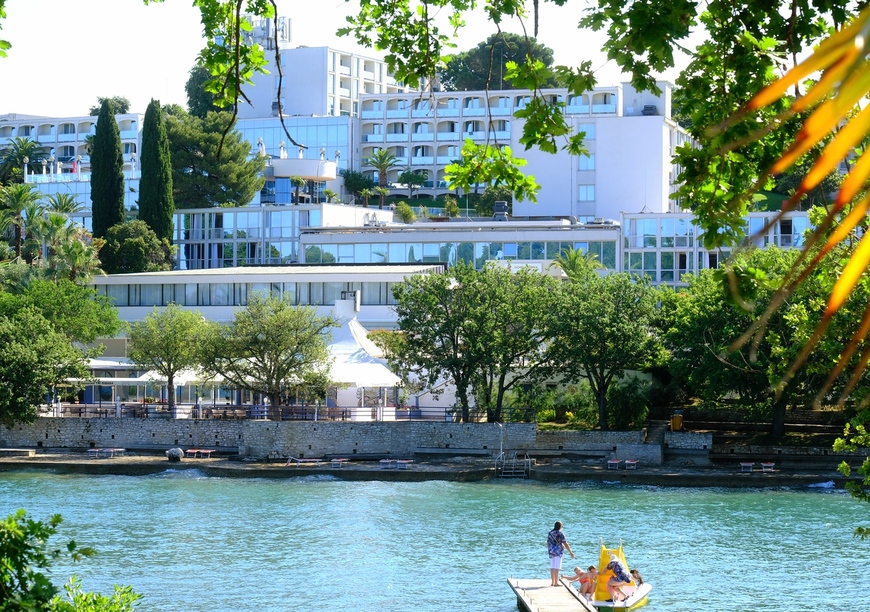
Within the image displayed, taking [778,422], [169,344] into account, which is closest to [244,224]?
[169,344]

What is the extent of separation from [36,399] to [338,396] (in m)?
11.9

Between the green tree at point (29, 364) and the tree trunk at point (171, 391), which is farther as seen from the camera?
the tree trunk at point (171, 391)

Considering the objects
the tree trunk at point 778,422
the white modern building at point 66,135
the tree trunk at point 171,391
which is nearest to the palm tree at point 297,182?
the white modern building at point 66,135

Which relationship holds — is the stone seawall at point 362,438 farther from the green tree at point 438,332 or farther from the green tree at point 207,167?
the green tree at point 207,167

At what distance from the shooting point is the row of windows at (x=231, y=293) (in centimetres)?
5416

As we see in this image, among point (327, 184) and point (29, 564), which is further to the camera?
point (327, 184)

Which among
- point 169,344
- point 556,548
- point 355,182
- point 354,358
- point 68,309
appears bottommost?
point 556,548

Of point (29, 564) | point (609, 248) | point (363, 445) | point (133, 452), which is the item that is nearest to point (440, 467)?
point (363, 445)

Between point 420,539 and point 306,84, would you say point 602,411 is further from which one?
point 306,84

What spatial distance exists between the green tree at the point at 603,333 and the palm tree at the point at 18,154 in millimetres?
64802

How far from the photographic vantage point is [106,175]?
2813 inches

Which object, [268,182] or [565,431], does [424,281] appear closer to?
[565,431]

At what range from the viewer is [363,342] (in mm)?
47000

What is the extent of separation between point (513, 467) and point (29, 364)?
18.5 meters
